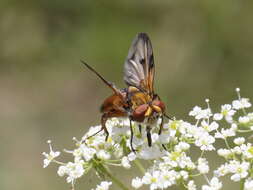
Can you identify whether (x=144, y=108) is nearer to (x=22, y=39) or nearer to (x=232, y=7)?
(x=232, y=7)

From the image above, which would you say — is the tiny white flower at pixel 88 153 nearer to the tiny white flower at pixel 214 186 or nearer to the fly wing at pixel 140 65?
the fly wing at pixel 140 65

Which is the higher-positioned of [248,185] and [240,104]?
[240,104]

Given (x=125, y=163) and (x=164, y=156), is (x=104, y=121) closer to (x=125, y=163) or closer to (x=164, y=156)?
(x=125, y=163)

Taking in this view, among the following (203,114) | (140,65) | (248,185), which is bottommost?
(248,185)

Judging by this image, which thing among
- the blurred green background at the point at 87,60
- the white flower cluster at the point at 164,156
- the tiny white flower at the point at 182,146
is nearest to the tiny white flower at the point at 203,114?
the white flower cluster at the point at 164,156

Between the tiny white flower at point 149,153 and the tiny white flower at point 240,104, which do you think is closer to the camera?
the tiny white flower at point 149,153

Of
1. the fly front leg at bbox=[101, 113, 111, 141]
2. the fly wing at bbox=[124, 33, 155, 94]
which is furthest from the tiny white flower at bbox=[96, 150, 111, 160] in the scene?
the fly wing at bbox=[124, 33, 155, 94]

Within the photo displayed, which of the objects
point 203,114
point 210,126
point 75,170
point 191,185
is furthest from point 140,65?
point 191,185
